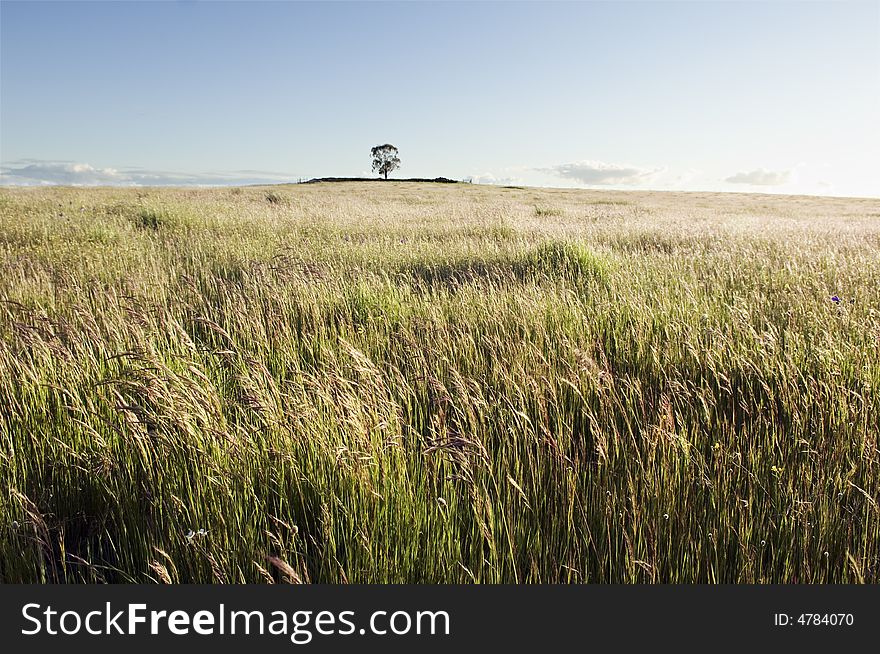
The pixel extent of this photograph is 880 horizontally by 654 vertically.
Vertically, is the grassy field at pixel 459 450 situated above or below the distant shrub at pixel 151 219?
below

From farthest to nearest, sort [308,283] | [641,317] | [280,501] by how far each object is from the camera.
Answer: [308,283]
[641,317]
[280,501]

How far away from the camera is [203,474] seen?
5.47 feet

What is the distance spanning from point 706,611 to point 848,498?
2.29 ft

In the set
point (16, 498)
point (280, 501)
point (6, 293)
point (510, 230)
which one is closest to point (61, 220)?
point (6, 293)

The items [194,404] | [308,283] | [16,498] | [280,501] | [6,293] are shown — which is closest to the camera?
[280,501]

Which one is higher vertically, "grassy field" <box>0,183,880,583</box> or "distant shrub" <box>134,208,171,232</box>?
"distant shrub" <box>134,208,171,232</box>

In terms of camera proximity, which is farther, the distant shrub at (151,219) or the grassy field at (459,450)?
the distant shrub at (151,219)

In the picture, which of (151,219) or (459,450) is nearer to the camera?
(459,450)

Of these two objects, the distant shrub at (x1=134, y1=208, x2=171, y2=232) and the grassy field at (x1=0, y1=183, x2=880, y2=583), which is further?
the distant shrub at (x1=134, y1=208, x2=171, y2=232)

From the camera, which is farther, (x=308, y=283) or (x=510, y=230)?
(x=510, y=230)

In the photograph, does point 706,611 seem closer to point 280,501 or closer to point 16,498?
point 280,501

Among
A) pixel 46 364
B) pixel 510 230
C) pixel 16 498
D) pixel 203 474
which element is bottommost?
pixel 16 498

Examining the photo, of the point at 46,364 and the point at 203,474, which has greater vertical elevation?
the point at 46,364

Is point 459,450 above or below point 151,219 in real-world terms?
below
